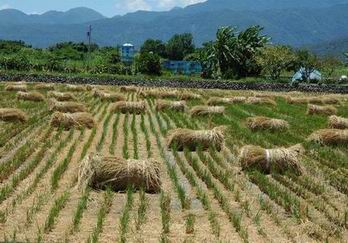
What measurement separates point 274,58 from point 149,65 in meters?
13.8

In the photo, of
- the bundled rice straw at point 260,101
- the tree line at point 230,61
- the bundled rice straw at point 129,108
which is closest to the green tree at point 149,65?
the tree line at point 230,61

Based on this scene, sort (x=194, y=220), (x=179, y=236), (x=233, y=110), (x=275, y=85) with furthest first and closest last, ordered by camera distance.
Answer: (x=275, y=85) < (x=233, y=110) < (x=194, y=220) < (x=179, y=236)

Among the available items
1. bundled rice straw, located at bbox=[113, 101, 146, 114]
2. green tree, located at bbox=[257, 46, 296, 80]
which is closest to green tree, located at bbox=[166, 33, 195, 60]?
green tree, located at bbox=[257, 46, 296, 80]

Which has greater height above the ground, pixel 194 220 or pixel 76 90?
pixel 194 220

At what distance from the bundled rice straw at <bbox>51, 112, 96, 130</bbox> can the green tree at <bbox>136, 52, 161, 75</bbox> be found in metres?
49.7

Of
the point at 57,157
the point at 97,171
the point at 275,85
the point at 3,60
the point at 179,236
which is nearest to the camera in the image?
the point at 179,236

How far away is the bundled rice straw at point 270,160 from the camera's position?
1144 centimetres

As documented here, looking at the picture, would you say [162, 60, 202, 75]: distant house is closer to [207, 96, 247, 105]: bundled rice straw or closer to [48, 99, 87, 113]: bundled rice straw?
[207, 96, 247, 105]: bundled rice straw

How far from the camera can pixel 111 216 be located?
838cm

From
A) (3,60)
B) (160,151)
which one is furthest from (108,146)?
(3,60)

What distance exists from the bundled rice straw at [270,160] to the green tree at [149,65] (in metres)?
56.0

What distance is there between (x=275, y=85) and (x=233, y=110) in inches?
1106

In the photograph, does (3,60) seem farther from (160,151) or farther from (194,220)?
(194,220)

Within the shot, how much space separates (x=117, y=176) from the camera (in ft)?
32.8
